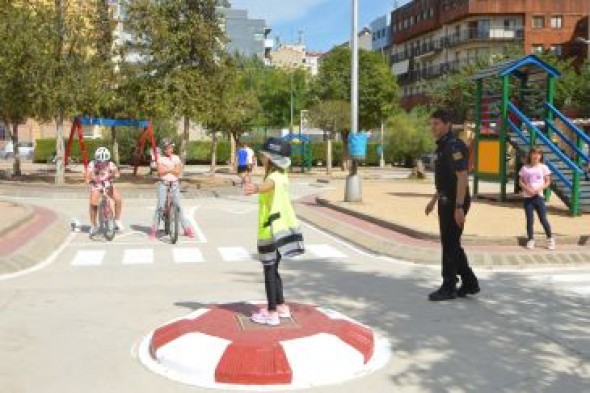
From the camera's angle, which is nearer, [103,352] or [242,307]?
[103,352]

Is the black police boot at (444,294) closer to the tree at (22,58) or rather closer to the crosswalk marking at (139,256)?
the crosswalk marking at (139,256)

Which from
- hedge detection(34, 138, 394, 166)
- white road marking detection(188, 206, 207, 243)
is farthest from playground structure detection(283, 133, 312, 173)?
white road marking detection(188, 206, 207, 243)

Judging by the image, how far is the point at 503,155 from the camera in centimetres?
2000

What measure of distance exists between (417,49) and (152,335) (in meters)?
83.0

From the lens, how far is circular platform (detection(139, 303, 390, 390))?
5609mm

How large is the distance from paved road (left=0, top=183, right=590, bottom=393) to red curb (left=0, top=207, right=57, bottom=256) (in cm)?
73

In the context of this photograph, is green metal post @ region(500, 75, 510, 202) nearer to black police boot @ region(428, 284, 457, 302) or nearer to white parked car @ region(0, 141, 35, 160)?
black police boot @ region(428, 284, 457, 302)

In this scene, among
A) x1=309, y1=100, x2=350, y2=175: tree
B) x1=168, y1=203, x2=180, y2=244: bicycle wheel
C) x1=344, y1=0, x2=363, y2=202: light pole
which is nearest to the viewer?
x1=168, y1=203, x2=180, y2=244: bicycle wheel

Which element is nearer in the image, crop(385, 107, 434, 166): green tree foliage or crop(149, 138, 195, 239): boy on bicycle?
crop(149, 138, 195, 239): boy on bicycle

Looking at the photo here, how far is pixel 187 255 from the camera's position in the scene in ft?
40.5

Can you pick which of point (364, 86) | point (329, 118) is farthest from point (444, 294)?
Result: point (364, 86)

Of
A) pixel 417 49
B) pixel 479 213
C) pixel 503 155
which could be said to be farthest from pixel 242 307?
pixel 417 49

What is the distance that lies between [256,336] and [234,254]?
6.28 metres

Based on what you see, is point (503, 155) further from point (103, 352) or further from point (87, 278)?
point (103, 352)
